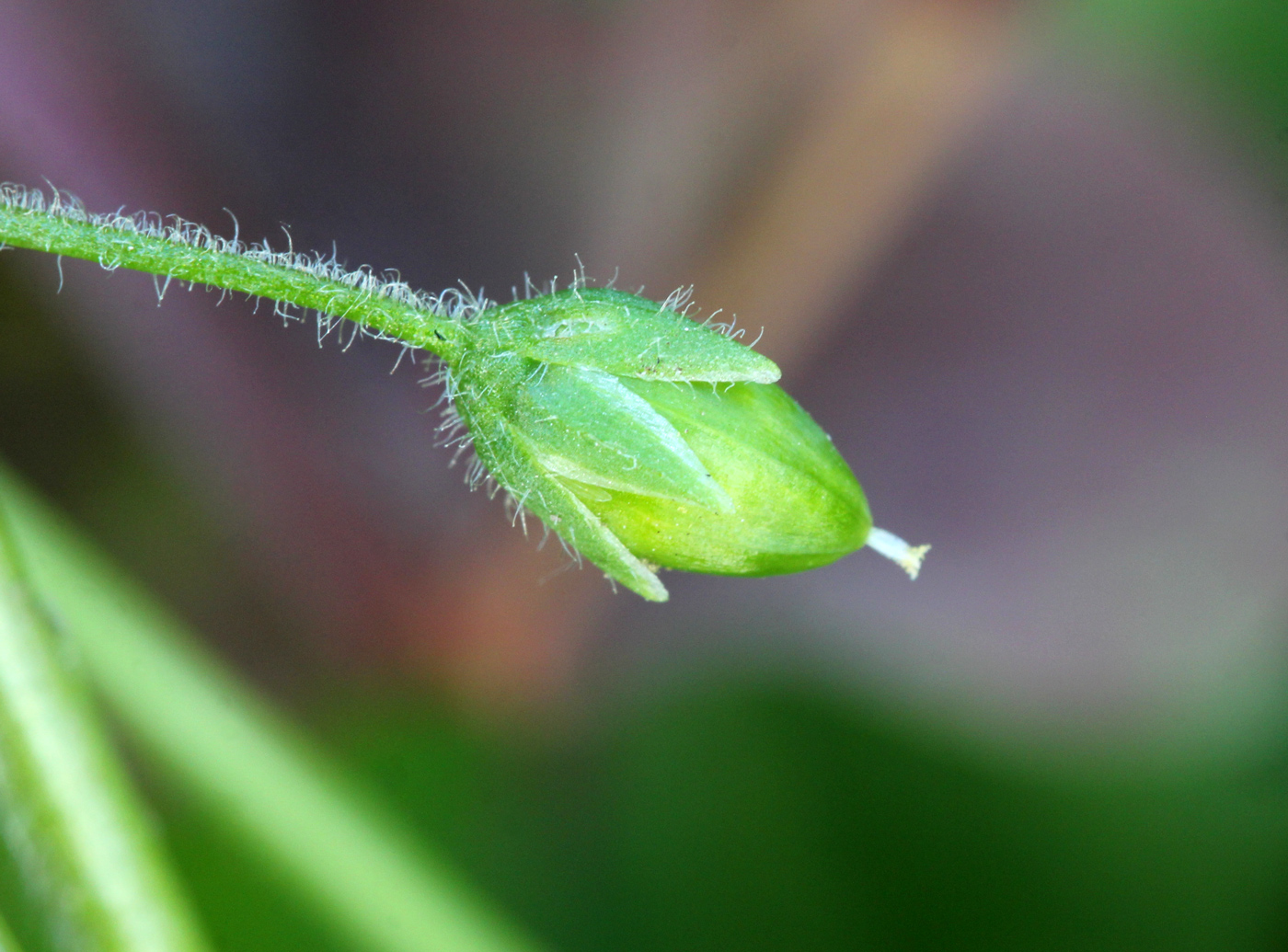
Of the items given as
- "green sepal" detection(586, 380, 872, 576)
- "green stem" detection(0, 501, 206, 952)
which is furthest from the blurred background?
"green sepal" detection(586, 380, 872, 576)

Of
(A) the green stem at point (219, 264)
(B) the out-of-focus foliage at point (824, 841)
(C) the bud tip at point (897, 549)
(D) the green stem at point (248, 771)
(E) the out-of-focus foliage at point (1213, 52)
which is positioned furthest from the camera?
(E) the out-of-focus foliage at point (1213, 52)

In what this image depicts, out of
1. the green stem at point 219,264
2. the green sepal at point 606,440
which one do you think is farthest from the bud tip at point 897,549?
the green stem at point 219,264

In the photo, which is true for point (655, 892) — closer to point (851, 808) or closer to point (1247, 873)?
point (851, 808)

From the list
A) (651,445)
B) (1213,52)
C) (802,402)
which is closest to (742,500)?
(651,445)

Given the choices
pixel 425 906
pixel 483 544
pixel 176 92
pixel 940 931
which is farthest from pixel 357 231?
pixel 940 931

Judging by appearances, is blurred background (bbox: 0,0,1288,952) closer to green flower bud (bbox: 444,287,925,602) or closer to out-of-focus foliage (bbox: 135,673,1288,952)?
out-of-focus foliage (bbox: 135,673,1288,952)

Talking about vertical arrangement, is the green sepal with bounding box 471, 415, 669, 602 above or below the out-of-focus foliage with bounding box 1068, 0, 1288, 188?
below

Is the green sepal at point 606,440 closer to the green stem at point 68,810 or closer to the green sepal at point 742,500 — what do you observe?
the green sepal at point 742,500
